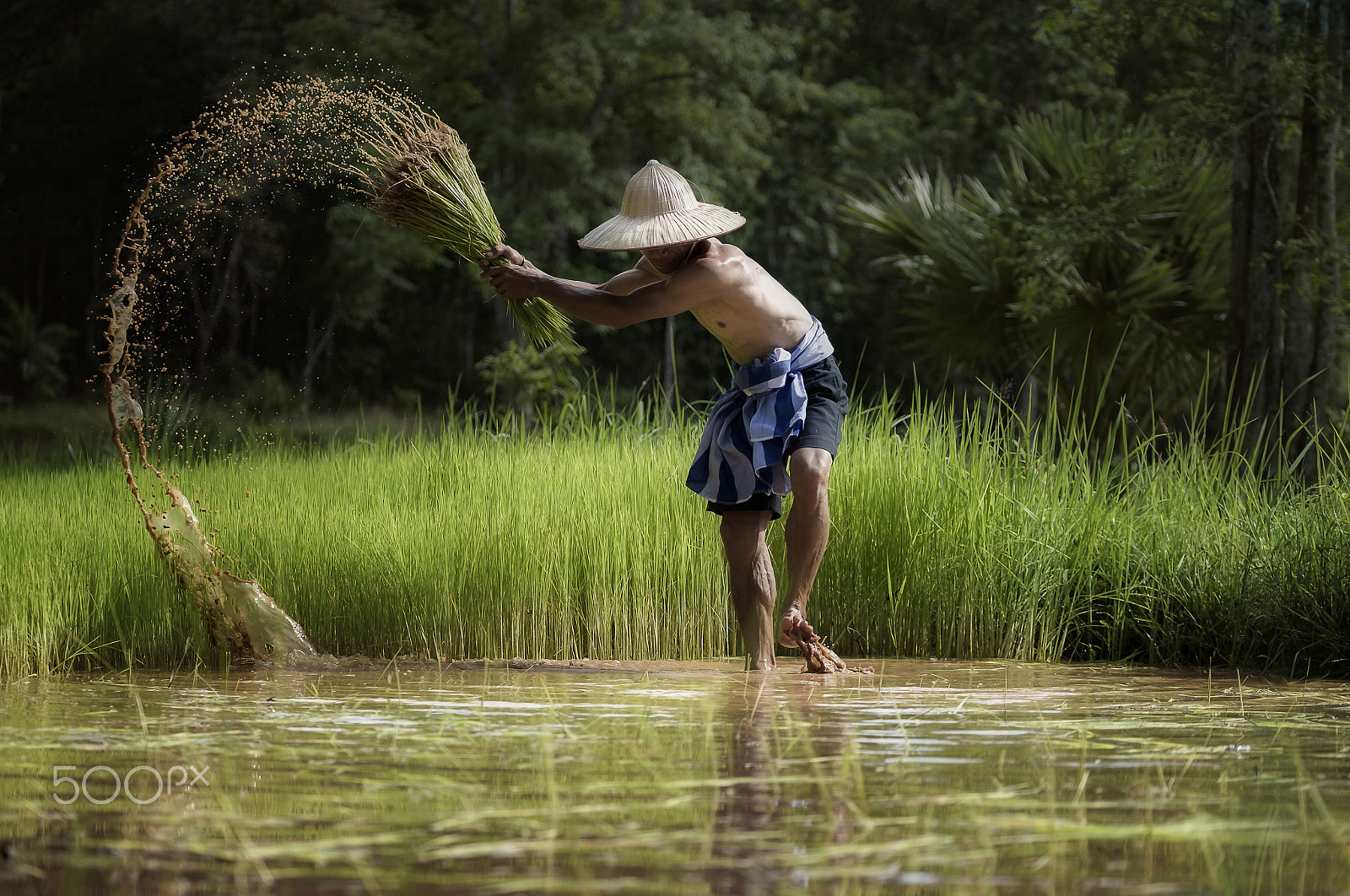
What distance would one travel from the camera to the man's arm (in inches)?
179

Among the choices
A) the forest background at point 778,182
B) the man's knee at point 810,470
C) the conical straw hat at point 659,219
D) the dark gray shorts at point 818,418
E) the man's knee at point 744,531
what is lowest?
the man's knee at point 744,531

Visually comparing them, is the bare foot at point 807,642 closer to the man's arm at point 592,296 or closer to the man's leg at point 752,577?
the man's leg at point 752,577

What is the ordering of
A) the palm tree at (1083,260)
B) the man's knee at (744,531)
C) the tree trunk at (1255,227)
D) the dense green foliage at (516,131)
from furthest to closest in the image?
1. the dense green foliage at (516,131)
2. the palm tree at (1083,260)
3. the tree trunk at (1255,227)
4. the man's knee at (744,531)

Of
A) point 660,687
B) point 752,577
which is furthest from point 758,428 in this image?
point 660,687

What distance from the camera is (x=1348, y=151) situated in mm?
12977

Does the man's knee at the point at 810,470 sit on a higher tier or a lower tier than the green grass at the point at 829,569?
higher

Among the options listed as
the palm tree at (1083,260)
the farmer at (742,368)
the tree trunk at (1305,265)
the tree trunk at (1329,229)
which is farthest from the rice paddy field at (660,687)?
the palm tree at (1083,260)

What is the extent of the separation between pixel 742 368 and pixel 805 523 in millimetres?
577

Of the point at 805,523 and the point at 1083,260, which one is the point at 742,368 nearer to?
the point at 805,523

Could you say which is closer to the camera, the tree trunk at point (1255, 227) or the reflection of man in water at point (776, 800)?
the reflection of man in water at point (776, 800)

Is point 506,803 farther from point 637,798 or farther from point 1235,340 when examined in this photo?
point 1235,340

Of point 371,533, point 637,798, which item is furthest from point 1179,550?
point 637,798

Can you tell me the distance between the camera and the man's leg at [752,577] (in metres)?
4.86

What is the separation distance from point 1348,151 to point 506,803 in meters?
12.6
